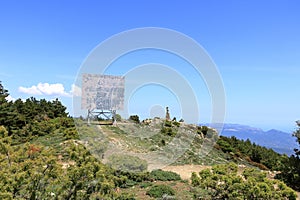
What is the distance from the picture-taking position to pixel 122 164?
9.31m

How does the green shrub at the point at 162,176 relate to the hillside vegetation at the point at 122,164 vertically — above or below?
below

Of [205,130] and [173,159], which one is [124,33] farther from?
[205,130]

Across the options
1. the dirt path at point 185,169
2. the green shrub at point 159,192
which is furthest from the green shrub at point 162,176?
the dirt path at point 185,169

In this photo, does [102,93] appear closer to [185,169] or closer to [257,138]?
[185,169]

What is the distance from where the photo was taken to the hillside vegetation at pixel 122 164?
4.83m

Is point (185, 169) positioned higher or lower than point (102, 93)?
lower

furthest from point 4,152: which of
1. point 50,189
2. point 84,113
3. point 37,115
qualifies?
point 37,115

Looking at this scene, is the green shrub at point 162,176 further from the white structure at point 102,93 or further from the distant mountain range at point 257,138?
the white structure at point 102,93

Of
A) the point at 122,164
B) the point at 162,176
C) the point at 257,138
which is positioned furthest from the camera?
the point at 257,138

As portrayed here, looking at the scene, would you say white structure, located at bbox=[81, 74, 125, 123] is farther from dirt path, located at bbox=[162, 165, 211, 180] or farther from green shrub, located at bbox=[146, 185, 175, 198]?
green shrub, located at bbox=[146, 185, 175, 198]

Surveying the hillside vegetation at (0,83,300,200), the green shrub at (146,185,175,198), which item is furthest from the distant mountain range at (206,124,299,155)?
the green shrub at (146,185,175,198)

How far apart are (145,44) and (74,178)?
5660mm

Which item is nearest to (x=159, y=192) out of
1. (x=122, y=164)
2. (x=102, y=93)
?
(x=122, y=164)

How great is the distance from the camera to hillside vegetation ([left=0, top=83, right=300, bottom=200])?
4832 millimetres
